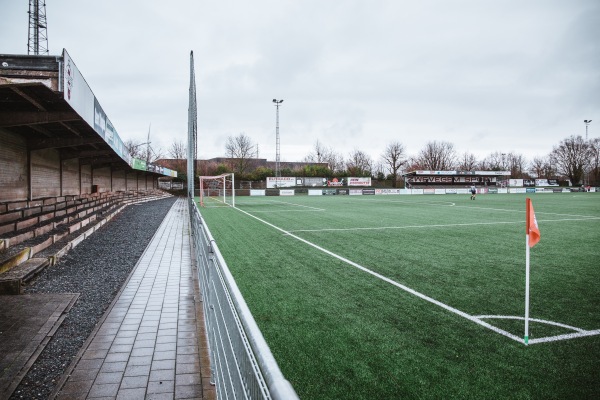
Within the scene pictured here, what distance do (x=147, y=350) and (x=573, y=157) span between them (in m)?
104

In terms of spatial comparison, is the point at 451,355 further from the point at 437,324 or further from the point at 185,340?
the point at 185,340

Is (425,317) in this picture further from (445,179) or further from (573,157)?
(573,157)

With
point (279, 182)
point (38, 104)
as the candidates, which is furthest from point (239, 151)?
point (38, 104)

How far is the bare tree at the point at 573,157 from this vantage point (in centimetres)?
8273

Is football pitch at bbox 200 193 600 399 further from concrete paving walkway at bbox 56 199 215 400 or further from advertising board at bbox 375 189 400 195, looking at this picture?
advertising board at bbox 375 189 400 195

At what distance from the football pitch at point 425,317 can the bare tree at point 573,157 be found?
90719 mm

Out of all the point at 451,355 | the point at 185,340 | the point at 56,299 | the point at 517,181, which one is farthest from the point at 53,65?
the point at 517,181

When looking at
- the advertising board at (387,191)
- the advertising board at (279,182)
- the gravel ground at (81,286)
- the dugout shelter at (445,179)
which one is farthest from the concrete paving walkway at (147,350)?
the dugout shelter at (445,179)

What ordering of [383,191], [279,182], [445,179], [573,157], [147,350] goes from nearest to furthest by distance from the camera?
[147,350] → [279,182] → [383,191] → [445,179] → [573,157]

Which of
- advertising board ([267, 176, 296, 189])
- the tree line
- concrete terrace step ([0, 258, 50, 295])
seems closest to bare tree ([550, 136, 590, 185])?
the tree line

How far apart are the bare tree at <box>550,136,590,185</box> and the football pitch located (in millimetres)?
90719

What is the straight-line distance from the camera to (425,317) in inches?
204

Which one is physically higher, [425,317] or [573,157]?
[573,157]

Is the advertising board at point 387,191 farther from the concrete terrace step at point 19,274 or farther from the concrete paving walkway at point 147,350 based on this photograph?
the concrete terrace step at point 19,274
